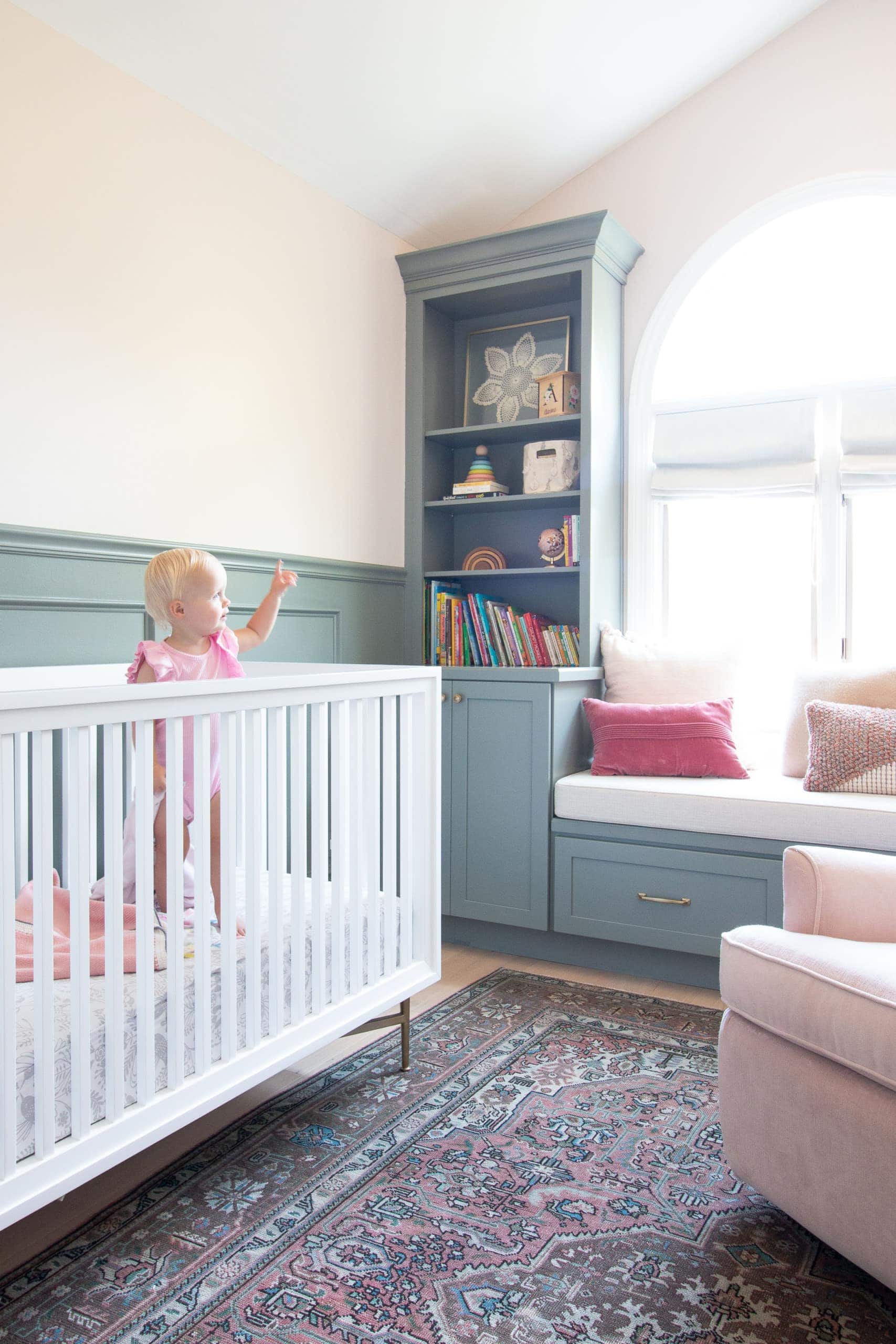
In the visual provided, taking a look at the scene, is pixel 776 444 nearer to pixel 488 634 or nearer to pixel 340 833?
pixel 488 634

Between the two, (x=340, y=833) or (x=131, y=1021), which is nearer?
(x=131, y=1021)

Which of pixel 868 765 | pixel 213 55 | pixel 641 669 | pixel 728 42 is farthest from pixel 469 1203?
pixel 728 42

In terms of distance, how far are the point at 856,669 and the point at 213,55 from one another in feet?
7.61

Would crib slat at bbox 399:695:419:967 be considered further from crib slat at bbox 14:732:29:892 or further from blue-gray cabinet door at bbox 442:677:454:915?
blue-gray cabinet door at bbox 442:677:454:915

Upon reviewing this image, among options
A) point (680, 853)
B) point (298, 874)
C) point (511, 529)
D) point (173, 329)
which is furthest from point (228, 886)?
point (511, 529)

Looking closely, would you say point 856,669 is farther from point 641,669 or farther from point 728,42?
point 728,42

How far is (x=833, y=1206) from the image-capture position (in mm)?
1363

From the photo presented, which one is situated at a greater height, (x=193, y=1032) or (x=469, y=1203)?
(x=193, y=1032)

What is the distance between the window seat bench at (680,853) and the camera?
2.42 m

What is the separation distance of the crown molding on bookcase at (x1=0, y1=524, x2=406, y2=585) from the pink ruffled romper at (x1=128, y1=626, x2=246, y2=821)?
51 centimetres

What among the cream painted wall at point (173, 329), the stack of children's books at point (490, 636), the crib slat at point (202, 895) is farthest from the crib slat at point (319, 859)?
the stack of children's books at point (490, 636)

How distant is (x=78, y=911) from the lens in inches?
50.2

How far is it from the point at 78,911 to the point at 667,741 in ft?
6.12

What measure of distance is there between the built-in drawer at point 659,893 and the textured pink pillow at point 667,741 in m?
0.25
